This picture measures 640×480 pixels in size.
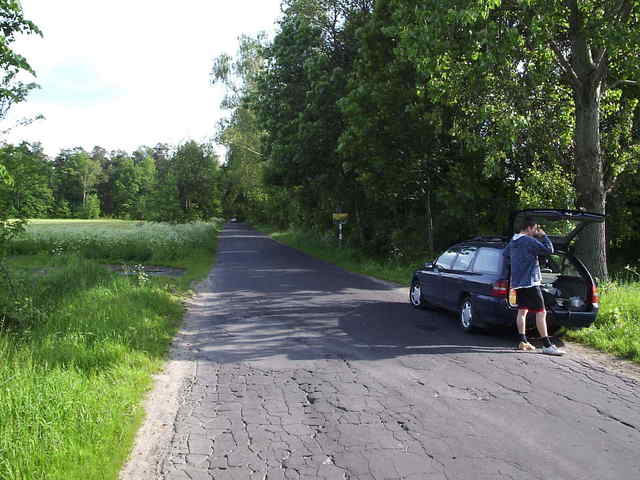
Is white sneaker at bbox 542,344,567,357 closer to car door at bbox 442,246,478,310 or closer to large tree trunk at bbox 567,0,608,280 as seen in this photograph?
car door at bbox 442,246,478,310

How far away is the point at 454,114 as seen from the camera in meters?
16.7

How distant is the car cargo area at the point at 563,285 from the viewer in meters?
7.72

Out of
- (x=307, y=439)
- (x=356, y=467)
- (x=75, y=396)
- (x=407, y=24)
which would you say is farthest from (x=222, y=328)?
(x=407, y=24)

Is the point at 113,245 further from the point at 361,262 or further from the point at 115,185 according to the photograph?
the point at 115,185

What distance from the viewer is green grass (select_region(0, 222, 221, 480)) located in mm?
3686

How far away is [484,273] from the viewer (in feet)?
26.9

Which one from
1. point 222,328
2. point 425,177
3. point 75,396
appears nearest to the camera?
point 75,396

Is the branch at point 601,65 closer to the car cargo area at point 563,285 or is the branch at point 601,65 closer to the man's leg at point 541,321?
the car cargo area at point 563,285

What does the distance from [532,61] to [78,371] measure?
12185 millimetres

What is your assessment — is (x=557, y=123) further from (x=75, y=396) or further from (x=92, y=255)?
(x=92, y=255)

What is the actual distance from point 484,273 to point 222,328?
15.0ft

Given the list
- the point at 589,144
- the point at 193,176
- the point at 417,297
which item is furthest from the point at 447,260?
the point at 193,176

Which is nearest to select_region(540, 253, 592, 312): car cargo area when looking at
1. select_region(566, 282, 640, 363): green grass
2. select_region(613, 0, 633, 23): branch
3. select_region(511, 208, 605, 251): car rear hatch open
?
select_region(511, 208, 605, 251): car rear hatch open

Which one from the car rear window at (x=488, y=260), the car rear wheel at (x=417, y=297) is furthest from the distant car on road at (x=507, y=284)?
the car rear wheel at (x=417, y=297)
